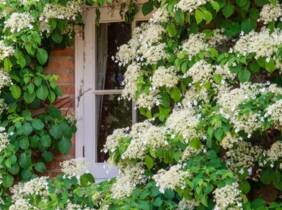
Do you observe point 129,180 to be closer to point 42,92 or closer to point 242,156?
point 242,156

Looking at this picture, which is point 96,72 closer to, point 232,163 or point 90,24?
point 90,24

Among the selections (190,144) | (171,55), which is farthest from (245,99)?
(171,55)

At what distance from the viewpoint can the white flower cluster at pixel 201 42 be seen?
372 cm

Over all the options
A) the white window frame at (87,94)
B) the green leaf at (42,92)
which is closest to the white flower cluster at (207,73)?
the white window frame at (87,94)

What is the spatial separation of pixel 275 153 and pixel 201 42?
0.67 meters

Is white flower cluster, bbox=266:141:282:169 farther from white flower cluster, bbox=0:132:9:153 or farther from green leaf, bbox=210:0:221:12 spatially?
white flower cluster, bbox=0:132:9:153

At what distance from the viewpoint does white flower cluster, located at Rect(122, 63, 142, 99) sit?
386 cm

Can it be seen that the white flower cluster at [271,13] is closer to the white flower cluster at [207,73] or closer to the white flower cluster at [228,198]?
the white flower cluster at [207,73]

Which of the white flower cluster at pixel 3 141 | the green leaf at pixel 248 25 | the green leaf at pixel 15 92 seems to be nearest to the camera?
the green leaf at pixel 248 25

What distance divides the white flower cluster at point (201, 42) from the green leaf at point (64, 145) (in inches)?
32.1

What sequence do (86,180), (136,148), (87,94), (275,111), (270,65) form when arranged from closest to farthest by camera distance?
(275,111), (270,65), (136,148), (86,180), (87,94)

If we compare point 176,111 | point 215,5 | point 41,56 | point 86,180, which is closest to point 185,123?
point 176,111

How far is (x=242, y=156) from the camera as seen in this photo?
355 cm

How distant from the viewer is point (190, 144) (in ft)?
11.2
